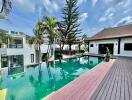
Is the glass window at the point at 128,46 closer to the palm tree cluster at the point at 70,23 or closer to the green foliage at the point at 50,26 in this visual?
the green foliage at the point at 50,26

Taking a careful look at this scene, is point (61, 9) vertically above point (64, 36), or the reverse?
point (61, 9)

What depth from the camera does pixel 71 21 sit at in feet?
106

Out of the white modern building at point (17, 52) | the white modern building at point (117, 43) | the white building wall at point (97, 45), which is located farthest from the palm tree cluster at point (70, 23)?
the white modern building at point (17, 52)

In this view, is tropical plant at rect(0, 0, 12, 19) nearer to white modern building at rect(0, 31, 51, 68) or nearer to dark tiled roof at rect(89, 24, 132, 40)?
white modern building at rect(0, 31, 51, 68)

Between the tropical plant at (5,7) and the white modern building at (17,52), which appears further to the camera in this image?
the white modern building at (17,52)

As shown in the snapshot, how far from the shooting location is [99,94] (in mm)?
Result: 5133

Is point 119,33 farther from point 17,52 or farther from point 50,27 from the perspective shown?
point 17,52

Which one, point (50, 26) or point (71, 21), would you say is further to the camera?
point (71, 21)

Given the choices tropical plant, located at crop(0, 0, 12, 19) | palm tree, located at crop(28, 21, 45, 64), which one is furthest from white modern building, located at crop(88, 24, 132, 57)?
tropical plant, located at crop(0, 0, 12, 19)

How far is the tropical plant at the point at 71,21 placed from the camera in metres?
31.6

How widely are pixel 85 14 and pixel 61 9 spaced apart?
23.5ft

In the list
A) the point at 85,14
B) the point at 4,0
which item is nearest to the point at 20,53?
the point at 4,0

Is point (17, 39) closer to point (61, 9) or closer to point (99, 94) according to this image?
point (99, 94)

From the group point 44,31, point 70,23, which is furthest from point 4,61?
point 70,23
